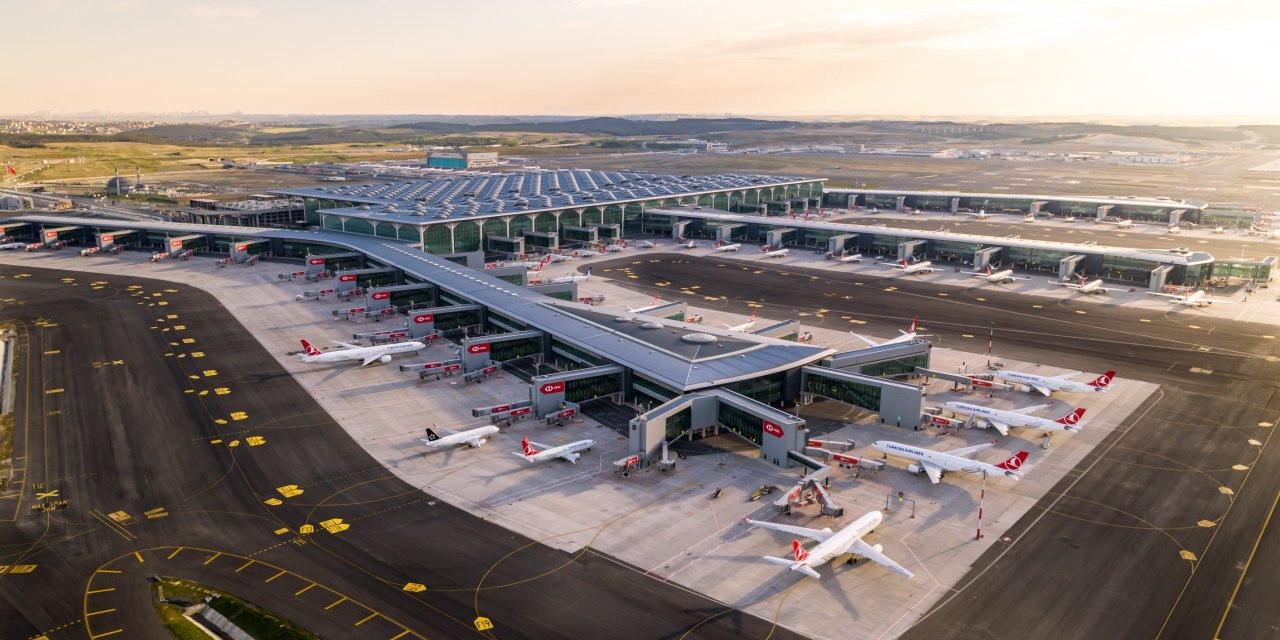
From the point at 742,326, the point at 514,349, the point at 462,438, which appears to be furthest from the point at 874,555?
the point at 742,326

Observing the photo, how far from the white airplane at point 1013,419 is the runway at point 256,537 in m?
39.7

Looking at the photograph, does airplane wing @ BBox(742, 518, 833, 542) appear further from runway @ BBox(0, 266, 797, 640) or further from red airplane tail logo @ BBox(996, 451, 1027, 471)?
red airplane tail logo @ BBox(996, 451, 1027, 471)

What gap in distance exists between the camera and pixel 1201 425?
73.9 metres

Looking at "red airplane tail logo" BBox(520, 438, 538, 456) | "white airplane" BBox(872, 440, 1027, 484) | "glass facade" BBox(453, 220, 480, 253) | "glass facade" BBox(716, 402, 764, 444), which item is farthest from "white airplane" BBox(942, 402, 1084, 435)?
"glass facade" BBox(453, 220, 480, 253)

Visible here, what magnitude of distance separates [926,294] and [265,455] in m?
103

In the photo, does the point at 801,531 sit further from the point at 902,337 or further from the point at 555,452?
the point at 902,337

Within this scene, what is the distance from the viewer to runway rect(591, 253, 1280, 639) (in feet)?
151

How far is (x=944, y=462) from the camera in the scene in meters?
63.6

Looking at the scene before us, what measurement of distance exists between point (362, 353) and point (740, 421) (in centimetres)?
4727

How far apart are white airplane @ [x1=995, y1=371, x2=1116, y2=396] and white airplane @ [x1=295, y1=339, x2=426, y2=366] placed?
2702 inches

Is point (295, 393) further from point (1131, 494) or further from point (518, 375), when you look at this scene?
point (1131, 494)

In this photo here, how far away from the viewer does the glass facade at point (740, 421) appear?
68062 mm

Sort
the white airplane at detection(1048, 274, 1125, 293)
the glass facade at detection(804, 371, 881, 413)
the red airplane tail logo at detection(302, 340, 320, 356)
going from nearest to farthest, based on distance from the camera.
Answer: the glass facade at detection(804, 371, 881, 413), the red airplane tail logo at detection(302, 340, 320, 356), the white airplane at detection(1048, 274, 1125, 293)

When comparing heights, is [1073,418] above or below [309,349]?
below
